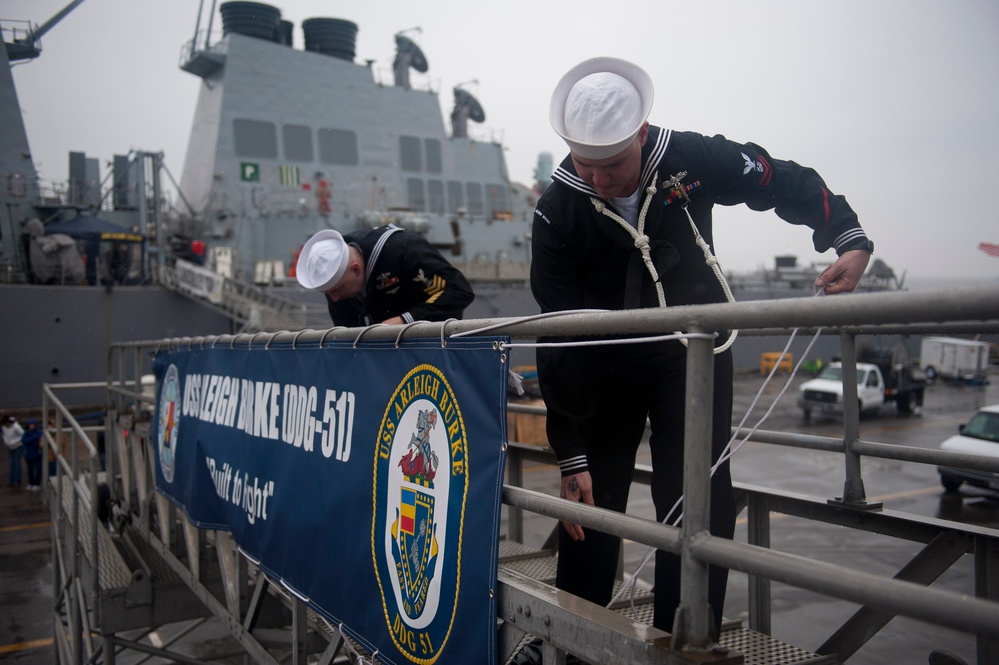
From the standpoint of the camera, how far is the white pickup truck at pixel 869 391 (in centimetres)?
2241

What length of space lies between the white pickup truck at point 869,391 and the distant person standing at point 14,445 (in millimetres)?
19657

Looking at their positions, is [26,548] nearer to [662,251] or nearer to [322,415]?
[322,415]

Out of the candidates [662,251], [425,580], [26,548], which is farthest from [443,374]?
[26,548]

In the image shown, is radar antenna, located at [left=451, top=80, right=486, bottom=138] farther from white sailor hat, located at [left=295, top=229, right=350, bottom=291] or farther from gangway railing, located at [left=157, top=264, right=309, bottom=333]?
white sailor hat, located at [left=295, top=229, right=350, bottom=291]

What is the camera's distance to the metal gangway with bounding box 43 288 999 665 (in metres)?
1.22

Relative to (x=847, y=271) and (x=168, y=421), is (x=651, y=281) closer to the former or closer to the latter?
(x=847, y=271)

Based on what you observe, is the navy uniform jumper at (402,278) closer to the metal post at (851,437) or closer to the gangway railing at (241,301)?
the metal post at (851,437)

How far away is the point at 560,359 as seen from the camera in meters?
2.33

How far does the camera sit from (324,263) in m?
4.09

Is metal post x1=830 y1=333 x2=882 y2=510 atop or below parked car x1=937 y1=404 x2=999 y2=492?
atop

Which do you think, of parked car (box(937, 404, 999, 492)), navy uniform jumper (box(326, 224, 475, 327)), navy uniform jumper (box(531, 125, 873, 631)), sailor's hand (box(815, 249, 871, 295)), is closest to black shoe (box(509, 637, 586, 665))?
navy uniform jumper (box(531, 125, 873, 631))

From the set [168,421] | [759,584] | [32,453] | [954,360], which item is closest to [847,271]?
[759,584]

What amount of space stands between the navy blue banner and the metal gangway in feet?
0.31

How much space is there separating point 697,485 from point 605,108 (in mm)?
1082
